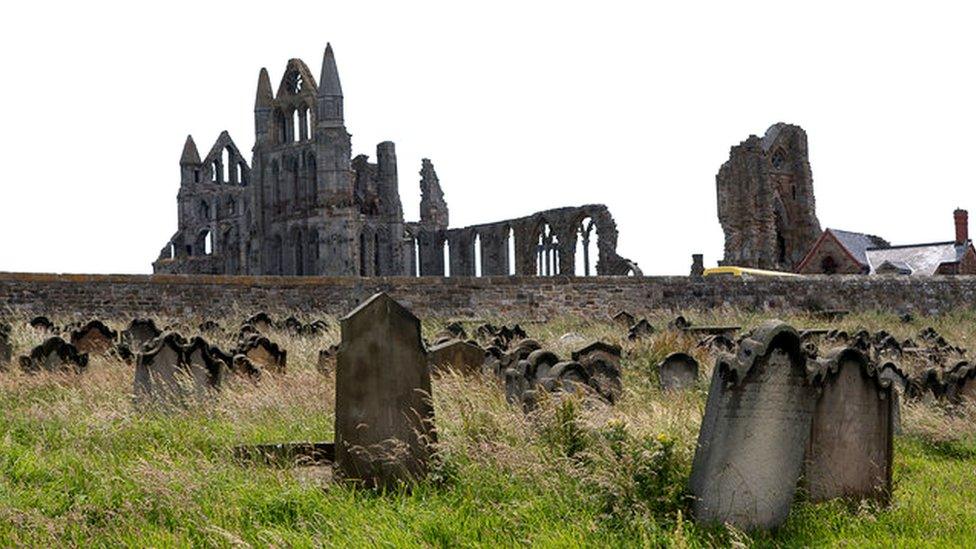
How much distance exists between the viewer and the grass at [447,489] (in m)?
4.99

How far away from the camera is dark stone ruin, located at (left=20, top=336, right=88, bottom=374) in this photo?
32.8 feet

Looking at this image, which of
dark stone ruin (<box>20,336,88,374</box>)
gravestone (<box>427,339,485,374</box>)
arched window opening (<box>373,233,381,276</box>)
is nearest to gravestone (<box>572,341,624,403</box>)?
gravestone (<box>427,339,485,374</box>)

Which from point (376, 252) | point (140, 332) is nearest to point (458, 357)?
point (140, 332)

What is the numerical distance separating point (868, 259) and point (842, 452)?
42.8 meters

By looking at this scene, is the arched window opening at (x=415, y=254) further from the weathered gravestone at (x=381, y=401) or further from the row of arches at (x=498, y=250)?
the weathered gravestone at (x=381, y=401)

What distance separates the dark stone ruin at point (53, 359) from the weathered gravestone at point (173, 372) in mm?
1777

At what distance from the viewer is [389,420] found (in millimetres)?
6094

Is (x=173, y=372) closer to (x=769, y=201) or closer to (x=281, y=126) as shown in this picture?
(x=769, y=201)

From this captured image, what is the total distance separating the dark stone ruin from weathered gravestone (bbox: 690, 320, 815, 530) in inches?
267

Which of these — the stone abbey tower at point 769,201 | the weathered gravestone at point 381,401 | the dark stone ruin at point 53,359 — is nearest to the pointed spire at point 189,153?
the stone abbey tower at point 769,201

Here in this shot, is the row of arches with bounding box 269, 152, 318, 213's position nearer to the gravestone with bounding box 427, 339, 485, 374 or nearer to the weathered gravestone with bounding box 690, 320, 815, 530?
the gravestone with bounding box 427, 339, 485, 374

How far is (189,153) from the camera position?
7156cm

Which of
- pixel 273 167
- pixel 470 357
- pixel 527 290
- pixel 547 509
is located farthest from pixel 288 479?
pixel 273 167

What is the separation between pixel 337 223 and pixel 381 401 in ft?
153
